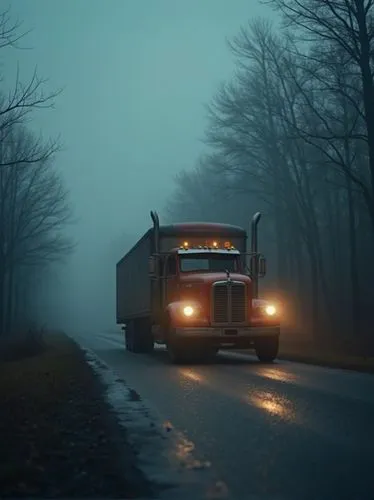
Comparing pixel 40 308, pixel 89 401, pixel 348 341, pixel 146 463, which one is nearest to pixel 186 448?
pixel 146 463

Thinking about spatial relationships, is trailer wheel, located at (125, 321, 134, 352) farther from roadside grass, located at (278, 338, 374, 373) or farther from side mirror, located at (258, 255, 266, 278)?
side mirror, located at (258, 255, 266, 278)

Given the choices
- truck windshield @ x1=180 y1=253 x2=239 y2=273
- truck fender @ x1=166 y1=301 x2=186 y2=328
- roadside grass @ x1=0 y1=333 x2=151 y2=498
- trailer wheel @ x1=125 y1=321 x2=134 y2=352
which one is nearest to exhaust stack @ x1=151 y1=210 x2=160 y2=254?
truck windshield @ x1=180 y1=253 x2=239 y2=273

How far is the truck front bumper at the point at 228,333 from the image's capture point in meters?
20.7

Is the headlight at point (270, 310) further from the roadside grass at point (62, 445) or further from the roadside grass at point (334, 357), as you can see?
the roadside grass at point (62, 445)

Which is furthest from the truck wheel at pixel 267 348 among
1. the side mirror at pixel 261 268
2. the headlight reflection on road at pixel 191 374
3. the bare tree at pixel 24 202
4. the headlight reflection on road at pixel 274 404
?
the bare tree at pixel 24 202

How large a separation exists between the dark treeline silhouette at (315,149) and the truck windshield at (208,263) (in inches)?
157

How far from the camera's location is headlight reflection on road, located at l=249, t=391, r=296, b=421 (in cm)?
1036

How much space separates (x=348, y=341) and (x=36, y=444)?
21.4 meters

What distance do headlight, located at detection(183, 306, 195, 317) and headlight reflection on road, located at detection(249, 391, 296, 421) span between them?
26.0 feet

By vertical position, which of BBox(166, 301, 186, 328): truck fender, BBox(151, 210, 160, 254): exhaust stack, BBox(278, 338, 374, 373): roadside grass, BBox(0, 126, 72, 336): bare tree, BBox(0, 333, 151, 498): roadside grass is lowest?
BBox(0, 333, 151, 498): roadside grass

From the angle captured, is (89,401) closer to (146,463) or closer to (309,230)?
(146,463)

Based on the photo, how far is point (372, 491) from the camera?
6.22 metres

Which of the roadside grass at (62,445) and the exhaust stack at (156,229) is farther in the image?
the exhaust stack at (156,229)

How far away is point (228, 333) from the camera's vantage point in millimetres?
20844
